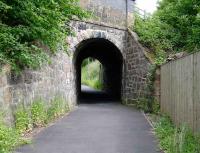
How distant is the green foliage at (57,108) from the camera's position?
14.0 m

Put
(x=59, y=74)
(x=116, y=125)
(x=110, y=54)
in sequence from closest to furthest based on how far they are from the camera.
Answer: (x=116, y=125) → (x=59, y=74) → (x=110, y=54)

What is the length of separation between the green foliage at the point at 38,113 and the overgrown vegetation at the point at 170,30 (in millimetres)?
7073

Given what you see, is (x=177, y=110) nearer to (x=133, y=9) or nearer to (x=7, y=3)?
(x=7, y=3)

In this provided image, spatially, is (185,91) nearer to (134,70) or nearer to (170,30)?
(134,70)

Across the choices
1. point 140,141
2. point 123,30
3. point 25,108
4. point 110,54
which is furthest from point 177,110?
point 110,54

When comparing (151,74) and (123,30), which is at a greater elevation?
(123,30)

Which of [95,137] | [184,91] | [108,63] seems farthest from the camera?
[108,63]

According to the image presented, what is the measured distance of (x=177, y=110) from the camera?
1107 cm

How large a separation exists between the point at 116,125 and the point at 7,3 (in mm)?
4901

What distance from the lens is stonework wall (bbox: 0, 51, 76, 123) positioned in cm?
988

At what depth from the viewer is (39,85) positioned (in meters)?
13.0

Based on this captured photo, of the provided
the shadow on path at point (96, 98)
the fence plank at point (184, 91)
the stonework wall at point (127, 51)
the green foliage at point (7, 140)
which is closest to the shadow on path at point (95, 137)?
the green foliage at point (7, 140)

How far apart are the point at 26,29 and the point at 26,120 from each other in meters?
2.32

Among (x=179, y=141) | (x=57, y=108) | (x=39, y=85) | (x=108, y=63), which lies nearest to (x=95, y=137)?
(x=179, y=141)
